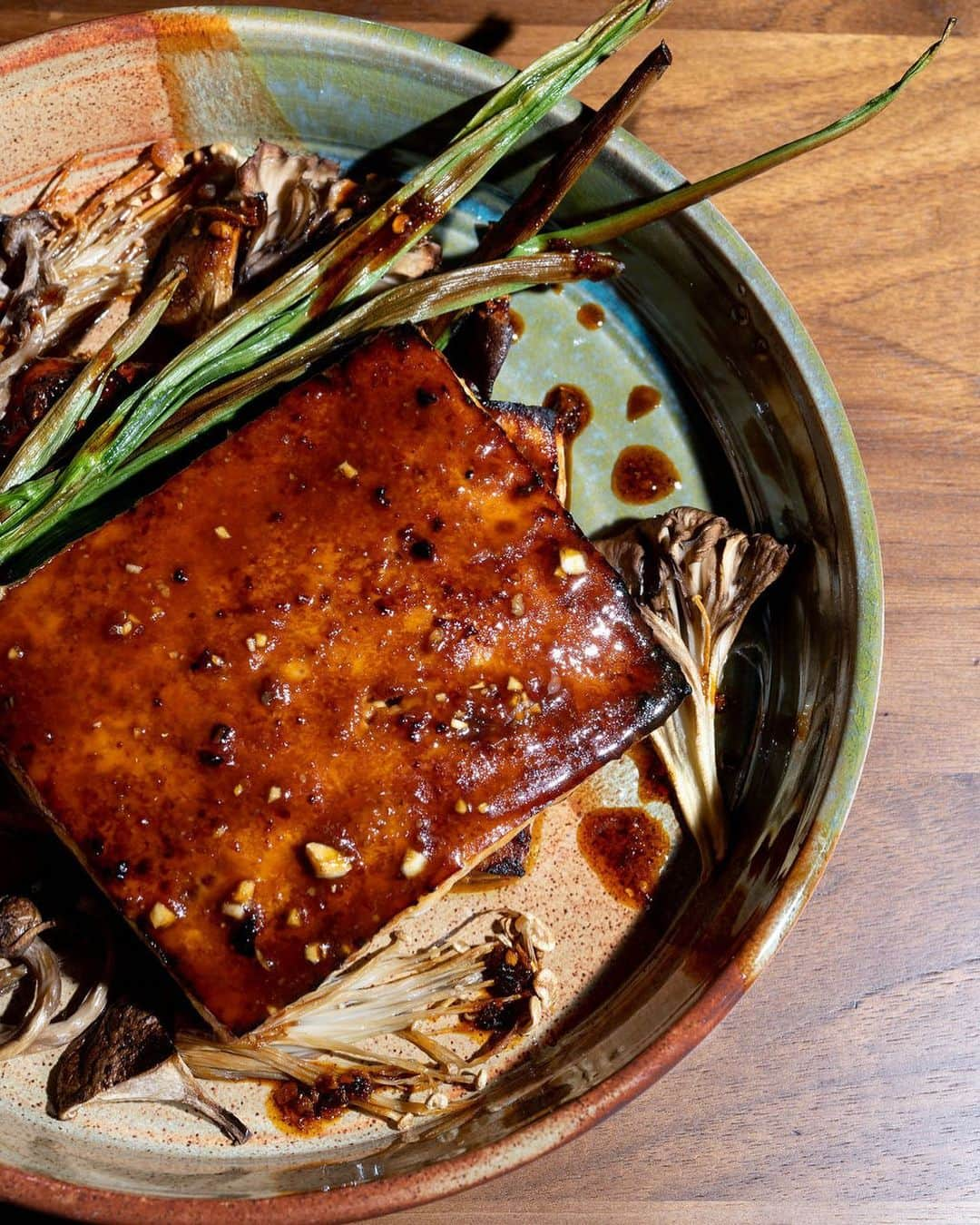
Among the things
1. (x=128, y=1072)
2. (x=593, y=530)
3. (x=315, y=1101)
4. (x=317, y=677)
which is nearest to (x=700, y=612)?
(x=593, y=530)

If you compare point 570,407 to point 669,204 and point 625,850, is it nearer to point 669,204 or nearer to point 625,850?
point 669,204

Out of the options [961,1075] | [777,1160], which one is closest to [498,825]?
[777,1160]

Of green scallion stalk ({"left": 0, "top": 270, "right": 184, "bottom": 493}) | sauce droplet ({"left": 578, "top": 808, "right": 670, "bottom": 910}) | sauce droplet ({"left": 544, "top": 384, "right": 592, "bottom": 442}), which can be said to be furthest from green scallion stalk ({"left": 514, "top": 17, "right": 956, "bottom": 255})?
sauce droplet ({"left": 578, "top": 808, "right": 670, "bottom": 910})

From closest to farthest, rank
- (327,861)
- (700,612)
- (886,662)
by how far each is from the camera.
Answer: (327,861) < (700,612) < (886,662)

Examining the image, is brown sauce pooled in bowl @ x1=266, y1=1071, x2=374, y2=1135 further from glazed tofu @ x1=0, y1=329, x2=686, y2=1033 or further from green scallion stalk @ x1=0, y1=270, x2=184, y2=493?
green scallion stalk @ x1=0, y1=270, x2=184, y2=493

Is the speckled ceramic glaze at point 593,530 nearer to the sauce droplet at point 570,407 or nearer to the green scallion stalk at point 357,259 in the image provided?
the sauce droplet at point 570,407

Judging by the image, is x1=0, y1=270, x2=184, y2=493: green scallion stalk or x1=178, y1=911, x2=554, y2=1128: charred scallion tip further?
x1=178, y1=911, x2=554, y2=1128: charred scallion tip

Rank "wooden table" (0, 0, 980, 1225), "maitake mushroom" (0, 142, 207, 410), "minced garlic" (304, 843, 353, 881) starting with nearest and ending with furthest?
"minced garlic" (304, 843, 353, 881), "maitake mushroom" (0, 142, 207, 410), "wooden table" (0, 0, 980, 1225)
